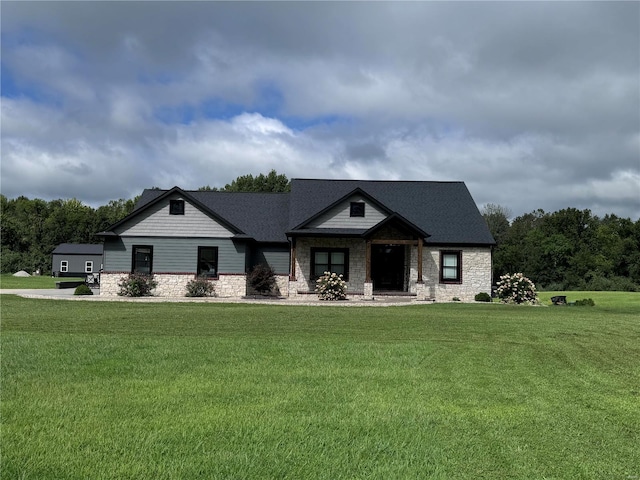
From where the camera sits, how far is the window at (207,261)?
28.0 metres

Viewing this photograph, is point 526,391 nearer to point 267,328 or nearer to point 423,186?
point 267,328

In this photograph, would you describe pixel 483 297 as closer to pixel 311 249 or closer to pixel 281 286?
pixel 311 249

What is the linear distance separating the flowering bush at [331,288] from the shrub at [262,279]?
10.1ft

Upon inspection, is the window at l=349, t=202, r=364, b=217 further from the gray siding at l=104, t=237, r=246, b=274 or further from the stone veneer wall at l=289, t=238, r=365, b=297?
the gray siding at l=104, t=237, r=246, b=274

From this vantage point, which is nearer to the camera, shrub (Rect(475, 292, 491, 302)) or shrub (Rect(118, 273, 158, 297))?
shrub (Rect(118, 273, 158, 297))

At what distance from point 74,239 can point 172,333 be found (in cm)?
7352

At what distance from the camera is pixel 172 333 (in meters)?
12.0

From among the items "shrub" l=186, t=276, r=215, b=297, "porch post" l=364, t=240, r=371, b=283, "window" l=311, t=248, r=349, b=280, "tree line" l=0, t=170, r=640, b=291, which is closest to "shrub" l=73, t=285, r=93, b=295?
"shrub" l=186, t=276, r=215, b=297

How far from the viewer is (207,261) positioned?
28.1 meters

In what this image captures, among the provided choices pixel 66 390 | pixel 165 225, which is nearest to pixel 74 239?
pixel 165 225

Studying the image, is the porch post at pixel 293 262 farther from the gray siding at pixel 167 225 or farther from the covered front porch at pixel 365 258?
the gray siding at pixel 167 225

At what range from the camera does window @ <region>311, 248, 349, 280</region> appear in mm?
28625

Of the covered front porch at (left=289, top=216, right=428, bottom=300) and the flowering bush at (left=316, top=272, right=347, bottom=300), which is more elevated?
the covered front porch at (left=289, top=216, right=428, bottom=300)

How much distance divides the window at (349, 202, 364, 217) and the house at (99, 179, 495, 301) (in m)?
0.05
